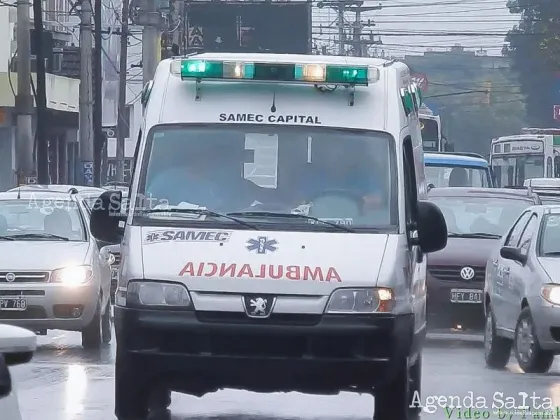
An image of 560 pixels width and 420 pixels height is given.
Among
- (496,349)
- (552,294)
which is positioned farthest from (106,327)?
(552,294)

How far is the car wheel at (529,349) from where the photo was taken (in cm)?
1436

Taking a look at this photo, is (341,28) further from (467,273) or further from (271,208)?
(271,208)

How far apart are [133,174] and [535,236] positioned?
553 centimetres

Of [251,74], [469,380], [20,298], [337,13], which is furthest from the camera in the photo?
[337,13]

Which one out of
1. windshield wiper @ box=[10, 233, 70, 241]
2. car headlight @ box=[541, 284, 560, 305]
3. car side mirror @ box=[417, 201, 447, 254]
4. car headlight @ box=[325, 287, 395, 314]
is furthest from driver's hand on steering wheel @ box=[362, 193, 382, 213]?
windshield wiper @ box=[10, 233, 70, 241]

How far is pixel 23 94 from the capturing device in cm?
3462

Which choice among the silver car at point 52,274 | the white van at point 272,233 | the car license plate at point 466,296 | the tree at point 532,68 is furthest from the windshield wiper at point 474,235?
the tree at point 532,68

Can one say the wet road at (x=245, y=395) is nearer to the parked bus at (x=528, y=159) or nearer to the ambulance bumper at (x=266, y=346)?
the ambulance bumper at (x=266, y=346)

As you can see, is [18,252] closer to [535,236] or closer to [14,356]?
[535,236]

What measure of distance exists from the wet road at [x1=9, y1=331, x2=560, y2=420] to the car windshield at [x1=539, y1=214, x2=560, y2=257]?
1.09 meters

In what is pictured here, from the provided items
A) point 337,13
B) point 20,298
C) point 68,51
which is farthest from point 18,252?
point 337,13

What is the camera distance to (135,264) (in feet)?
32.3

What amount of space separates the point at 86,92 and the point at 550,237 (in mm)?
26456

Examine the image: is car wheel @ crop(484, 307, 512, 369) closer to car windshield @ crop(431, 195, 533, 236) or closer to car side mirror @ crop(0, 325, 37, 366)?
car windshield @ crop(431, 195, 533, 236)
